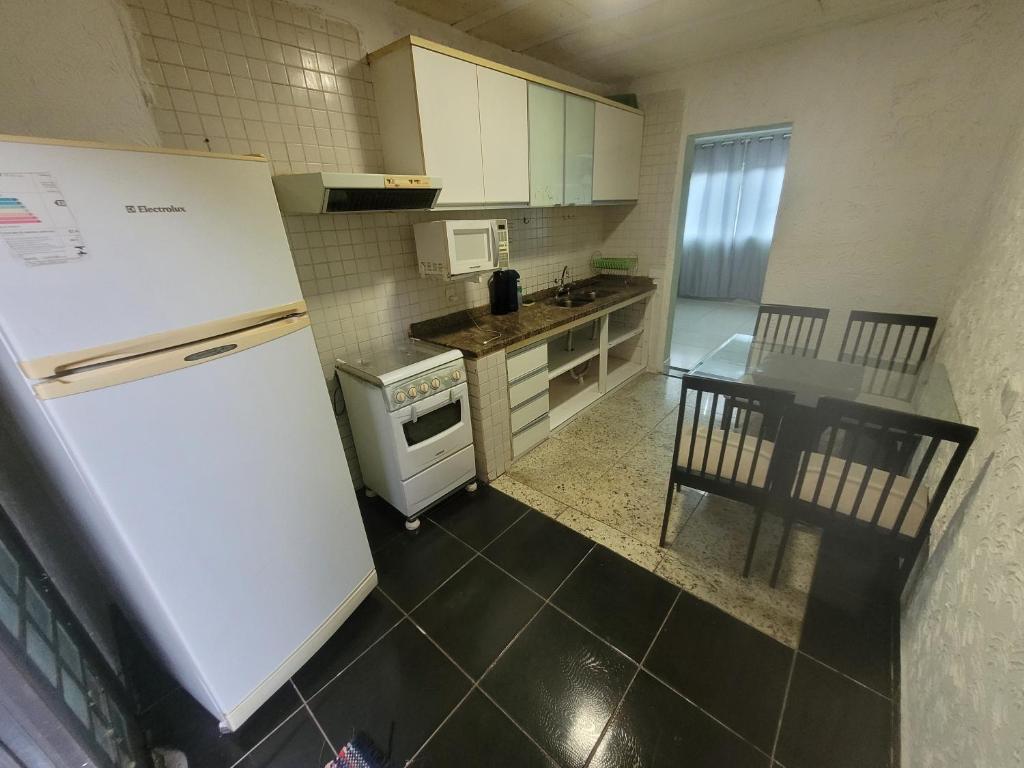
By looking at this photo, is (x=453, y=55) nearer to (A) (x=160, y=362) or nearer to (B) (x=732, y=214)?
(A) (x=160, y=362)

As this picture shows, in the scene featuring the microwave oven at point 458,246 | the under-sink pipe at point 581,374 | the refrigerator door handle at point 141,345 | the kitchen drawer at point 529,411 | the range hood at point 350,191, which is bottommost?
the under-sink pipe at point 581,374

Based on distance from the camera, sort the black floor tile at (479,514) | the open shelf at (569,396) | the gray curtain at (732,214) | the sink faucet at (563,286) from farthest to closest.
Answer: the gray curtain at (732,214), the sink faucet at (563,286), the open shelf at (569,396), the black floor tile at (479,514)

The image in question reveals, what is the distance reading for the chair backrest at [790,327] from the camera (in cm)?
245

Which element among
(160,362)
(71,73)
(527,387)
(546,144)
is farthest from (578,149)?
(160,362)

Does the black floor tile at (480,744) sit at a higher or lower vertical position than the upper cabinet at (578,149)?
lower

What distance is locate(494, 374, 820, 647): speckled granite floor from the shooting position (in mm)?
1622

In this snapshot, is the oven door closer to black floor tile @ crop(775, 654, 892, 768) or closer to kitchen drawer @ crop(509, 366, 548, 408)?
kitchen drawer @ crop(509, 366, 548, 408)

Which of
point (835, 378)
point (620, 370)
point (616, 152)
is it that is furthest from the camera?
point (620, 370)

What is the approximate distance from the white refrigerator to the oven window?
528mm

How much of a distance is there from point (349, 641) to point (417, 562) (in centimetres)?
42

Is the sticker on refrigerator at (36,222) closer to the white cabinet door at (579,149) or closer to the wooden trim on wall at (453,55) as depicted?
the wooden trim on wall at (453,55)

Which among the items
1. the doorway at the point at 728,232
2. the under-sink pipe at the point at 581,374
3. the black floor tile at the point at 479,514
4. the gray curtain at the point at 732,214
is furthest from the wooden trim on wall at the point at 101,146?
the gray curtain at the point at 732,214

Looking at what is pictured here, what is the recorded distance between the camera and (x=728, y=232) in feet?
19.8

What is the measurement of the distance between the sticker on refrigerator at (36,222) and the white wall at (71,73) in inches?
30.1
